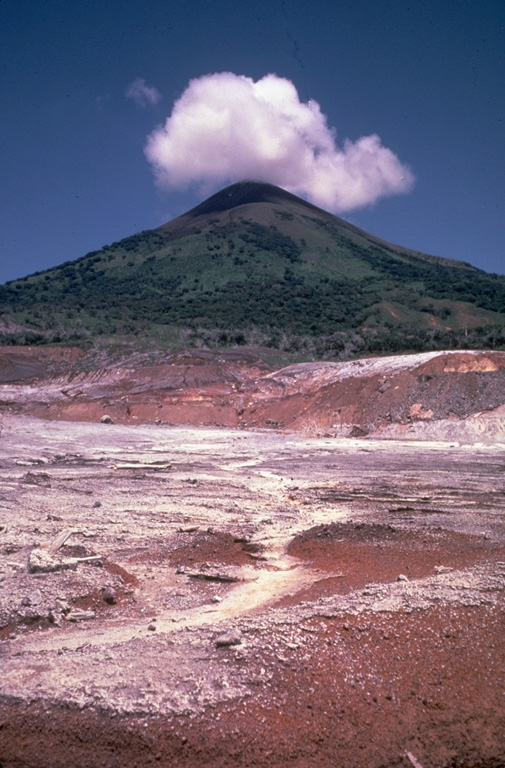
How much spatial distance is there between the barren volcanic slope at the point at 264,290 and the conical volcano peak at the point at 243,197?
1.02m

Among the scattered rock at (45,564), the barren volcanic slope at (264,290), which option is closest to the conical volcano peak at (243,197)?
the barren volcanic slope at (264,290)

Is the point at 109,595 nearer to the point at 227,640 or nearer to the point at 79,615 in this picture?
the point at 79,615

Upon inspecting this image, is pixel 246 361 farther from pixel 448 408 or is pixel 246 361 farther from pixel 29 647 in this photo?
pixel 29 647

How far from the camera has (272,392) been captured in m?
27.5

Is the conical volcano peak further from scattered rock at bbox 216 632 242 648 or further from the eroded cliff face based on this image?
scattered rock at bbox 216 632 242 648

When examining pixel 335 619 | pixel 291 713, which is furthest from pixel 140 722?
pixel 335 619

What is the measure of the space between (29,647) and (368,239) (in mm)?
123633

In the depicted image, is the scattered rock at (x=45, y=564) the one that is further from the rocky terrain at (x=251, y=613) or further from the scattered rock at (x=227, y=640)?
the scattered rock at (x=227, y=640)

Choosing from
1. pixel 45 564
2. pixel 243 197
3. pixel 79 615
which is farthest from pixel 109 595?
pixel 243 197

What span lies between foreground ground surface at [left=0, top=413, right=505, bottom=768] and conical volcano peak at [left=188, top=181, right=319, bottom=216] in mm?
123970

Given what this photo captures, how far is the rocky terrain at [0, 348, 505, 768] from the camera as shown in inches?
127

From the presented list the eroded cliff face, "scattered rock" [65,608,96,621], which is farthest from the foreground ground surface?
the eroded cliff face

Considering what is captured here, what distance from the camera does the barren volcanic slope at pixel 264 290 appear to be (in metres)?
48.0

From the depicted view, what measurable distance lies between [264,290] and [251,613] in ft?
250
